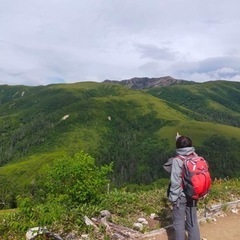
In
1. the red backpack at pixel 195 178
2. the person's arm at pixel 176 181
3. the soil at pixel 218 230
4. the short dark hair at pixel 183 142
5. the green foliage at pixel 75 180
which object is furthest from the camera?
the green foliage at pixel 75 180

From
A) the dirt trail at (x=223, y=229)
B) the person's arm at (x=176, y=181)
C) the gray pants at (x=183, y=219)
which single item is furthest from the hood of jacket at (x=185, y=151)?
the dirt trail at (x=223, y=229)

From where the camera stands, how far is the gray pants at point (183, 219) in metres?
8.55

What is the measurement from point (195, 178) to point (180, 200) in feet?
2.53

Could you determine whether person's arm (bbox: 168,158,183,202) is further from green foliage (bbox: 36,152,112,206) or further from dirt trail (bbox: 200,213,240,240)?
green foliage (bbox: 36,152,112,206)

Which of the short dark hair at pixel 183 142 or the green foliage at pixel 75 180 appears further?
the green foliage at pixel 75 180

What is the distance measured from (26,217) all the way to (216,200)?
7297 millimetres

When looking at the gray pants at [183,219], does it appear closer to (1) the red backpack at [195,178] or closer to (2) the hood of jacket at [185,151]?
(1) the red backpack at [195,178]

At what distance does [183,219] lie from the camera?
341 inches

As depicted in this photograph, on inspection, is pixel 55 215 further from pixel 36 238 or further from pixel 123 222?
pixel 123 222

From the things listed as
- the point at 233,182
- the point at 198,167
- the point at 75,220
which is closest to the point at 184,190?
the point at 198,167

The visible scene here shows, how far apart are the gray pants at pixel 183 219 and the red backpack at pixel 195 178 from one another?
0.35m

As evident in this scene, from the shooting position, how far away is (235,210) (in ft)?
41.3

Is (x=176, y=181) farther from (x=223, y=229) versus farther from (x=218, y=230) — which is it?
(x=223, y=229)

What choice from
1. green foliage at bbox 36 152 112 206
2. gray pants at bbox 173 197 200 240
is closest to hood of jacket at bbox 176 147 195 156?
gray pants at bbox 173 197 200 240
